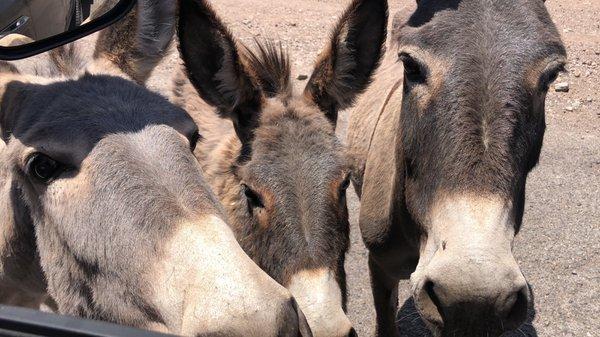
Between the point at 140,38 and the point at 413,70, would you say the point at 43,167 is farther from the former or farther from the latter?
the point at 413,70

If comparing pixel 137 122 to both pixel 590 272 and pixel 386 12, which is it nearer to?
pixel 386 12

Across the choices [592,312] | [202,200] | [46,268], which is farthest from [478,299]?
[592,312]

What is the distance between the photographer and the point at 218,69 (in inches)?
141

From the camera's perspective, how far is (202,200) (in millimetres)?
2527

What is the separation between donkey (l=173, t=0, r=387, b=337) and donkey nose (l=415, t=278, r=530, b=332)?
19.0 inches

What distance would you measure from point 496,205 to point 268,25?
898 cm

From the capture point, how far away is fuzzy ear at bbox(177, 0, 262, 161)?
135 inches

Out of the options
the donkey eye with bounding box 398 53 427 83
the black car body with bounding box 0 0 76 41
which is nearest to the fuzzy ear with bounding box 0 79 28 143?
the black car body with bounding box 0 0 76 41

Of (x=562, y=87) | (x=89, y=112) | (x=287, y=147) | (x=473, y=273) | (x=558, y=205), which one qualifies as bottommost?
(x=562, y=87)

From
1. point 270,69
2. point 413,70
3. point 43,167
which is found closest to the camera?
point 43,167

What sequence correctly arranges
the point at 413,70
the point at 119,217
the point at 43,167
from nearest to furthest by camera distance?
the point at 119,217 < the point at 43,167 < the point at 413,70

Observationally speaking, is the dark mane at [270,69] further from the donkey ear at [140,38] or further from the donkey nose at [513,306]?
the donkey nose at [513,306]

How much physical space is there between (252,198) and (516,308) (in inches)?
59.6

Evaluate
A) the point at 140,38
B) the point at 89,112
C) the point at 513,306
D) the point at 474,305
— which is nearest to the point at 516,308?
the point at 513,306
